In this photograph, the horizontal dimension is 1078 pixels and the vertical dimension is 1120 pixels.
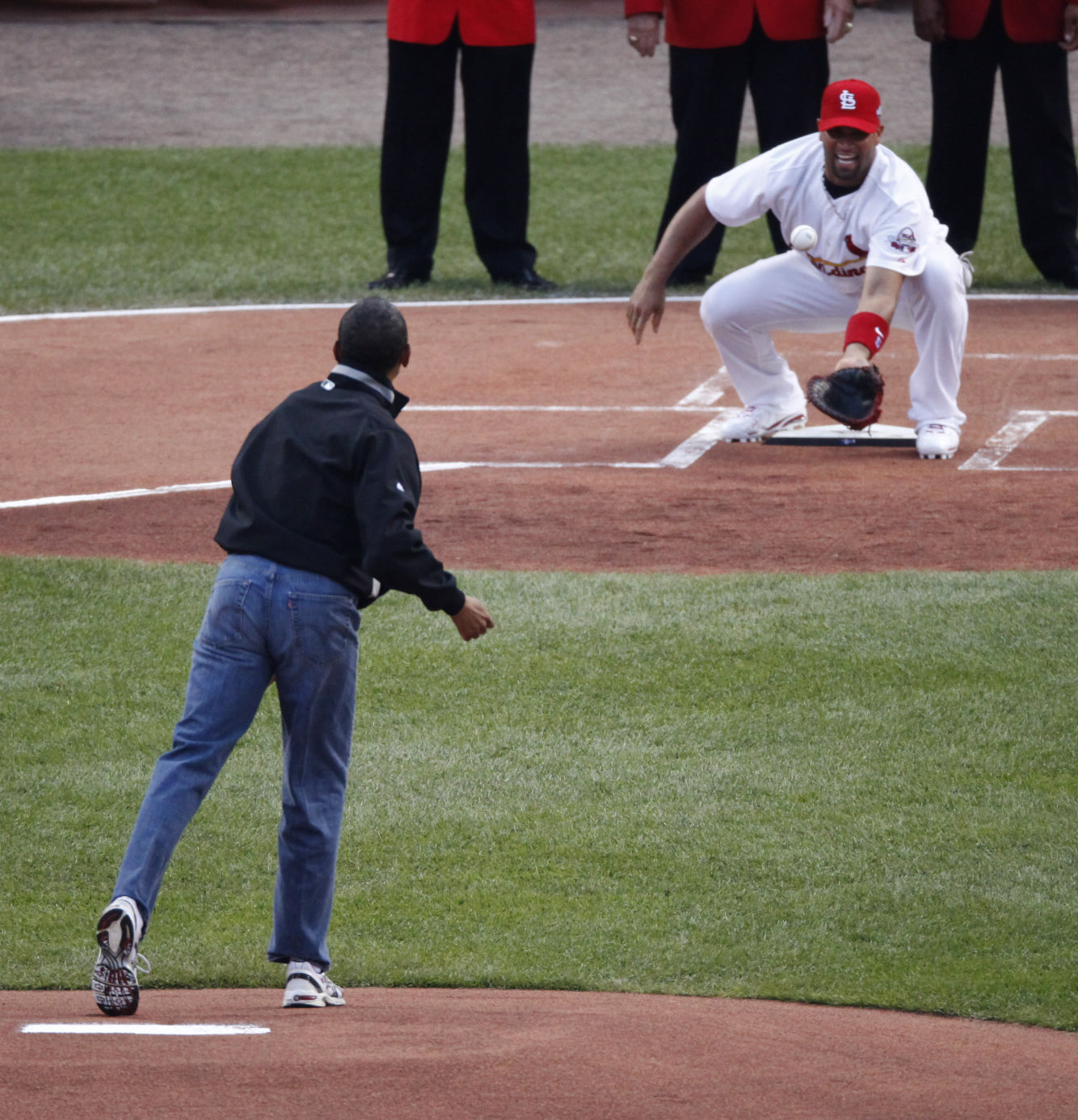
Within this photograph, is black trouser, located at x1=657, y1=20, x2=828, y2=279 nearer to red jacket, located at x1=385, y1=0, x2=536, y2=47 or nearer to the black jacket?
red jacket, located at x1=385, y1=0, x2=536, y2=47

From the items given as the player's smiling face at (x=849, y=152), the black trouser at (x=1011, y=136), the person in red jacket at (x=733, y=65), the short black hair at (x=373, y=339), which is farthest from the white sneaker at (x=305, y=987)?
the black trouser at (x=1011, y=136)

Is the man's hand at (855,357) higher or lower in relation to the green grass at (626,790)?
higher

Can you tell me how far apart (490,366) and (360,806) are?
5.77 metres

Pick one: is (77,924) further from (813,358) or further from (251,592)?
(813,358)

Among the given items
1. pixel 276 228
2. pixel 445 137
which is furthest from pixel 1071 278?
pixel 276 228

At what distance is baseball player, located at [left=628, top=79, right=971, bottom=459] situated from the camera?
8.63m

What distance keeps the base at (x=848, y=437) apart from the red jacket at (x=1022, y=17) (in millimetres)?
3986

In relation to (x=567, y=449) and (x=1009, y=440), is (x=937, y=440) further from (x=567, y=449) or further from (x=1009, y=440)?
(x=567, y=449)

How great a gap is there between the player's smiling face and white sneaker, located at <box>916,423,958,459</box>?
1217 mm

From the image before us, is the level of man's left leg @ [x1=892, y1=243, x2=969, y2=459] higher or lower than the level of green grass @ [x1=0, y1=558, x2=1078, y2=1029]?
higher

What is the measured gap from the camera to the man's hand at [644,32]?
1241 centimetres

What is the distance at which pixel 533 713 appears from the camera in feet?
21.8

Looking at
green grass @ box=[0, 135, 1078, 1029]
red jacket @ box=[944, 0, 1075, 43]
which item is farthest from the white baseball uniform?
red jacket @ box=[944, 0, 1075, 43]

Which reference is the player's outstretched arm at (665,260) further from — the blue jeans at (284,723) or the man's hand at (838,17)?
the blue jeans at (284,723)
